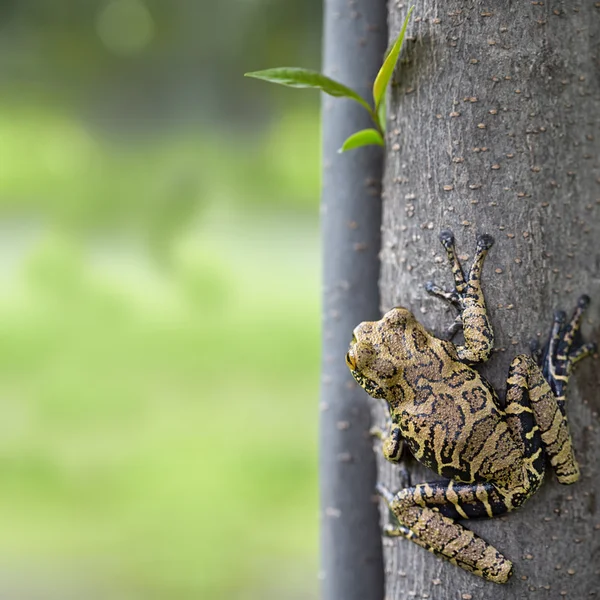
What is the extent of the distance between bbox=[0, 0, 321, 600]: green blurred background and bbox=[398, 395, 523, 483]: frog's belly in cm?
97

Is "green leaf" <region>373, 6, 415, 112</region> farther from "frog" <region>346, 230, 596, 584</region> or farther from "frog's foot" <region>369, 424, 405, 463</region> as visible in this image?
"frog's foot" <region>369, 424, 405, 463</region>

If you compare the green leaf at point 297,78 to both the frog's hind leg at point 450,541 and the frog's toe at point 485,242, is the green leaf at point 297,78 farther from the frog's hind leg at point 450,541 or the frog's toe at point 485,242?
the frog's hind leg at point 450,541

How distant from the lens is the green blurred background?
5.47ft

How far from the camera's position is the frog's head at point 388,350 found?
2.56 feet

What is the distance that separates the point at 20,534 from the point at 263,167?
43.2 inches

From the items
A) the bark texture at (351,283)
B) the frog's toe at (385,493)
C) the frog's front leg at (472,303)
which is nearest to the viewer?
the frog's front leg at (472,303)

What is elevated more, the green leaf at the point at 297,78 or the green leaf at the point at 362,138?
the green leaf at the point at 297,78

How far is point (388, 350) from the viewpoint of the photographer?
0.78m

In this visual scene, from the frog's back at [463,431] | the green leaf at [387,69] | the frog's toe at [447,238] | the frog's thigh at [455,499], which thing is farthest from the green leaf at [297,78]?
the frog's thigh at [455,499]

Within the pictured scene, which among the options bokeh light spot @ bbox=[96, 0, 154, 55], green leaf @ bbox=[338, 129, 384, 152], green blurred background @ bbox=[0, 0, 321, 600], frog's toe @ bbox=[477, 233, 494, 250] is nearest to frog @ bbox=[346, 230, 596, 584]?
frog's toe @ bbox=[477, 233, 494, 250]

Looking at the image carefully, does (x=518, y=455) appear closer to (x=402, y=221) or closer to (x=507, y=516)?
(x=507, y=516)

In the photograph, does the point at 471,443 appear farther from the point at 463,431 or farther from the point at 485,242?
the point at 485,242

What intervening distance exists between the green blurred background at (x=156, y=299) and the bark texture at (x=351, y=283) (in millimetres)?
726

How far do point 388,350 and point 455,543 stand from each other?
225 millimetres
